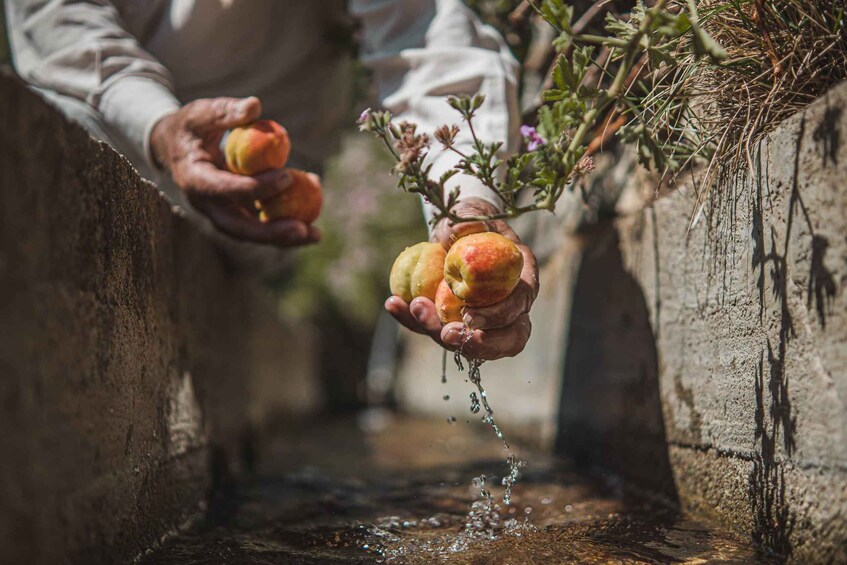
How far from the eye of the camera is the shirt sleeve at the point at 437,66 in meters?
2.01

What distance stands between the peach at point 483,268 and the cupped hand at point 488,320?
0.09 feet

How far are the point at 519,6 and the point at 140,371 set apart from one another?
6.11 feet

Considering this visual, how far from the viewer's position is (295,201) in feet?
6.71

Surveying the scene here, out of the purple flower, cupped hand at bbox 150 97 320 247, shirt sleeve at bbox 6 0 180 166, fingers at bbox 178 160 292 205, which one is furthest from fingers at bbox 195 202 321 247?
the purple flower

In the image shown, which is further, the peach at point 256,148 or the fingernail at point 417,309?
the peach at point 256,148

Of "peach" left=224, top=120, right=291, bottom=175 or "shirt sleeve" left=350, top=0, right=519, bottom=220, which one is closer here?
"peach" left=224, top=120, right=291, bottom=175

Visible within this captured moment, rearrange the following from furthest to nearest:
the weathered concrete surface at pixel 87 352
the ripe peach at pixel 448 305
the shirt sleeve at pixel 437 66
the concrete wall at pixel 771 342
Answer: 1. the shirt sleeve at pixel 437 66
2. the ripe peach at pixel 448 305
3. the concrete wall at pixel 771 342
4. the weathered concrete surface at pixel 87 352

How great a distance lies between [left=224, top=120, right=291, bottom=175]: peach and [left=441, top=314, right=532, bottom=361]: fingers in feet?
2.59

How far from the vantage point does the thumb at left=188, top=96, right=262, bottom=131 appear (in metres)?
1.92

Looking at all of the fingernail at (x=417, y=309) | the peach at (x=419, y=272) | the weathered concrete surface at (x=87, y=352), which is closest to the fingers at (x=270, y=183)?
the weathered concrete surface at (x=87, y=352)

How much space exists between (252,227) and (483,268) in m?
0.95

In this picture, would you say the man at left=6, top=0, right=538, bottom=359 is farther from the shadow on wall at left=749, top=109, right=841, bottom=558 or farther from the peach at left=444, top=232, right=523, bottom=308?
the shadow on wall at left=749, top=109, right=841, bottom=558

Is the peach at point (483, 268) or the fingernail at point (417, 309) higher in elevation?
the peach at point (483, 268)

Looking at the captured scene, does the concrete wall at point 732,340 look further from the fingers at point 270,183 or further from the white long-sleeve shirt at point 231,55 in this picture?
the fingers at point 270,183
